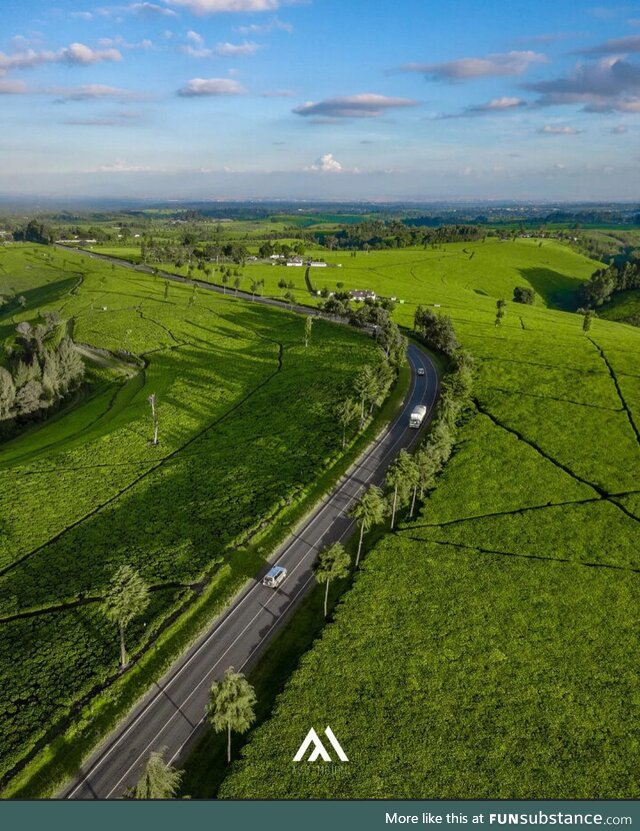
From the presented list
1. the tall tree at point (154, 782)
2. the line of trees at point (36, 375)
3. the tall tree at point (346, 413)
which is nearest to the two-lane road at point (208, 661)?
the tall tree at point (154, 782)

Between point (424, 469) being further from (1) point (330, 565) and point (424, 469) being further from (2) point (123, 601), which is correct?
(2) point (123, 601)

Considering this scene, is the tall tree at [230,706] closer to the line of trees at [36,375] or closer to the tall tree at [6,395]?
the tall tree at [6,395]

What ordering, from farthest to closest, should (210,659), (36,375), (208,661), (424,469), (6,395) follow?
(36,375)
(6,395)
(424,469)
(210,659)
(208,661)

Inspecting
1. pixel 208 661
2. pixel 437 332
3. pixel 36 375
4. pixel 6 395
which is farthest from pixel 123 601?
pixel 437 332

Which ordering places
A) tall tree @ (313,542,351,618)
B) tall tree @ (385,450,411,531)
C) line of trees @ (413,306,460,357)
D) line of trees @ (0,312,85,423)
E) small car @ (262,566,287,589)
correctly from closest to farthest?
tall tree @ (313,542,351,618)
small car @ (262,566,287,589)
tall tree @ (385,450,411,531)
line of trees @ (0,312,85,423)
line of trees @ (413,306,460,357)

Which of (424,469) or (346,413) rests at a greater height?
(346,413)

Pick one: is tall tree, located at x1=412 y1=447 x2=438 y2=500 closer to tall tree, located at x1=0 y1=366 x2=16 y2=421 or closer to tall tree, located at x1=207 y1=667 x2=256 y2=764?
tall tree, located at x1=207 y1=667 x2=256 y2=764

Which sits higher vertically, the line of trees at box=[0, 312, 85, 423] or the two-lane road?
the line of trees at box=[0, 312, 85, 423]

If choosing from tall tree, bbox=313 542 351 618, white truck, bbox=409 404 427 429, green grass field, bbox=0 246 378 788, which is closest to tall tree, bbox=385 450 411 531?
tall tree, bbox=313 542 351 618
